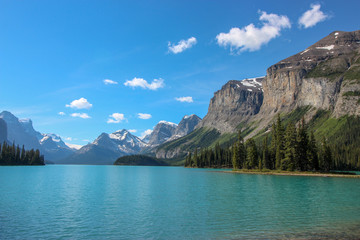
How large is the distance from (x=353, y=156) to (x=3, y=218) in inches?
8059

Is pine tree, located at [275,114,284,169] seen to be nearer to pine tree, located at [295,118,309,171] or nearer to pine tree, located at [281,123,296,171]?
pine tree, located at [281,123,296,171]

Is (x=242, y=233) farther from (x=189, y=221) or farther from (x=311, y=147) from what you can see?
(x=311, y=147)

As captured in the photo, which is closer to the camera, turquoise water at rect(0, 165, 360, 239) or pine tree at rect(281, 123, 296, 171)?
turquoise water at rect(0, 165, 360, 239)

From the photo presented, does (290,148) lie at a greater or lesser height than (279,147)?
lesser

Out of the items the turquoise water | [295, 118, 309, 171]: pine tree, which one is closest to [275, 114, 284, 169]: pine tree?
[295, 118, 309, 171]: pine tree

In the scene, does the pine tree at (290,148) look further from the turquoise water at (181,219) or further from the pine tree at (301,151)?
the turquoise water at (181,219)

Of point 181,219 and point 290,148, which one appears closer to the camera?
point 181,219

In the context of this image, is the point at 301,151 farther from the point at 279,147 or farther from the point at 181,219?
the point at 181,219

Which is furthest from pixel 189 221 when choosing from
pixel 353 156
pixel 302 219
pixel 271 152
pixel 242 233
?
pixel 353 156

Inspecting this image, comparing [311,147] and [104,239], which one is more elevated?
[311,147]

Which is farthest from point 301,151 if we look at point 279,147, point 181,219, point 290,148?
point 181,219

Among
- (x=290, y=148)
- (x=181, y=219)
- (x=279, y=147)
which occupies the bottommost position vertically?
(x=181, y=219)

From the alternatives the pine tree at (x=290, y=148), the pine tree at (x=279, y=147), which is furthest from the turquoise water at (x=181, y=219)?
the pine tree at (x=279, y=147)

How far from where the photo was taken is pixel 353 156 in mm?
178500
